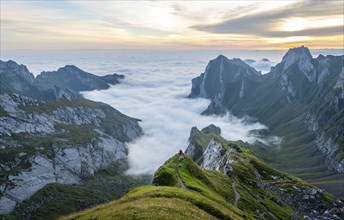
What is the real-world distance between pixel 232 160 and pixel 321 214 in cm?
6789

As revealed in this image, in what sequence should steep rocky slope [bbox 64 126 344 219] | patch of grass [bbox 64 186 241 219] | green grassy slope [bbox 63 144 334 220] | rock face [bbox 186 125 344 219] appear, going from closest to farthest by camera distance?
patch of grass [bbox 64 186 241 219] → green grassy slope [bbox 63 144 334 220] → steep rocky slope [bbox 64 126 344 219] → rock face [bbox 186 125 344 219]

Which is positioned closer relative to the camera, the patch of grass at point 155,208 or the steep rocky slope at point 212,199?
the patch of grass at point 155,208

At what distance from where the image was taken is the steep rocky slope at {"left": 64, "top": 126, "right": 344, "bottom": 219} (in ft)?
159

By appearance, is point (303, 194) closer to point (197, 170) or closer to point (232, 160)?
point (232, 160)

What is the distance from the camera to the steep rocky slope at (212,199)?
159 feet

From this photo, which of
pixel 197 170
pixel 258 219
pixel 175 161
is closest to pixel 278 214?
pixel 258 219

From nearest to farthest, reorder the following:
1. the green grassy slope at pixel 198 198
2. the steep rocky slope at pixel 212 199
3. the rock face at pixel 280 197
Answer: the green grassy slope at pixel 198 198, the steep rocky slope at pixel 212 199, the rock face at pixel 280 197

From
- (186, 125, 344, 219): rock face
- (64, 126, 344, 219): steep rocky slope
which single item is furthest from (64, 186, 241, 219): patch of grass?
(186, 125, 344, 219): rock face

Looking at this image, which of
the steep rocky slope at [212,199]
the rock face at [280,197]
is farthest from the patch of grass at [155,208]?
the rock face at [280,197]

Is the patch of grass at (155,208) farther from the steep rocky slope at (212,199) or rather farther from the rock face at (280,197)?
the rock face at (280,197)

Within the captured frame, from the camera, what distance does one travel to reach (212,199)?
79.9 m

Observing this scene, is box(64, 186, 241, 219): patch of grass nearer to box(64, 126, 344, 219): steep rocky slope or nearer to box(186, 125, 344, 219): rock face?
box(64, 126, 344, 219): steep rocky slope

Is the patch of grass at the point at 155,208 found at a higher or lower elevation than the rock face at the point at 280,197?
higher

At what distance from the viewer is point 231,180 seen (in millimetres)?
147500
